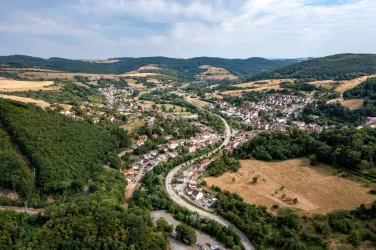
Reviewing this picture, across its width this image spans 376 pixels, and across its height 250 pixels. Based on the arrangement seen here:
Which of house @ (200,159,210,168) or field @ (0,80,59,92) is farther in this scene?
field @ (0,80,59,92)

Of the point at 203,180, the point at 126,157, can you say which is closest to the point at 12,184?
the point at 126,157

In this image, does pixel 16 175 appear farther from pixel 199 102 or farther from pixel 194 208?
pixel 199 102

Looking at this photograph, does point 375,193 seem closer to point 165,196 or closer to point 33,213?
point 165,196

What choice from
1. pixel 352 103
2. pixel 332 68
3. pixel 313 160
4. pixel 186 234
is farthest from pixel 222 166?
pixel 332 68

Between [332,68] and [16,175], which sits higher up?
[332,68]

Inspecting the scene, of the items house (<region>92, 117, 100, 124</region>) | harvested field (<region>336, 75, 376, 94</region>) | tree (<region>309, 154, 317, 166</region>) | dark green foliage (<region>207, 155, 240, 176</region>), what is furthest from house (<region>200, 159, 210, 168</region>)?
harvested field (<region>336, 75, 376, 94</region>)

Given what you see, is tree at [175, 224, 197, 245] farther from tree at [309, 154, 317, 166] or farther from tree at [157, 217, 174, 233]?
tree at [309, 154, 317, 166]

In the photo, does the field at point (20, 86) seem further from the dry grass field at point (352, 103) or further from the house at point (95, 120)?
the dry grass field at point (352, 103)
